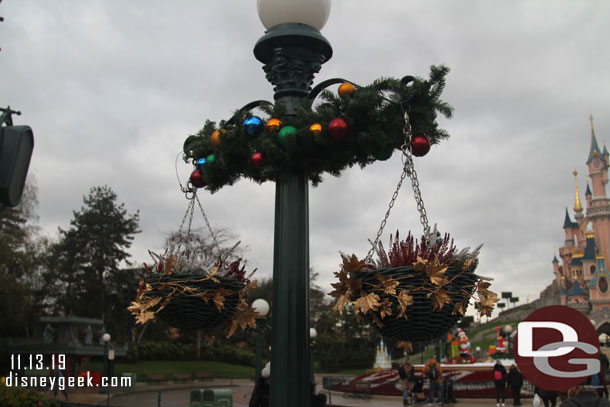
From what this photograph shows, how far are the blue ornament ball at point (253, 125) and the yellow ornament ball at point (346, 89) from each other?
0.64 meters

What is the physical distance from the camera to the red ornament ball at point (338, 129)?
3.52m

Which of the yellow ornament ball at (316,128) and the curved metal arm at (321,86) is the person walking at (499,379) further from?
the yellow ornament ball at (316,128)

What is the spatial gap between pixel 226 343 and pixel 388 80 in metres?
47.6

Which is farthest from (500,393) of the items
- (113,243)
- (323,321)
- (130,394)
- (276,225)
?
(323,321)

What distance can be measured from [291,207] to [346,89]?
0.89 meters

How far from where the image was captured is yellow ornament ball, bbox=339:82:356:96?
369 cm

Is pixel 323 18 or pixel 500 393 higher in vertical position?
pixel 323 18

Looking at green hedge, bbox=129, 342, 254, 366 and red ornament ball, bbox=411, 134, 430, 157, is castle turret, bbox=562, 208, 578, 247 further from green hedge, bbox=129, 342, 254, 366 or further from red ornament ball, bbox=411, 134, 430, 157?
red ornament ball, bbox=411, 134, 430, 157

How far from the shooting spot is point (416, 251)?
3.14 m

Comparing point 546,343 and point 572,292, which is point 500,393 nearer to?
point 546,343

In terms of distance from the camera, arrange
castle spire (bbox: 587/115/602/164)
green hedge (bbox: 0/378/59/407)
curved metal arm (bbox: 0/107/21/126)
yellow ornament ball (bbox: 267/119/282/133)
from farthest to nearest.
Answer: castle spire (bbox: 587/115/602/164) → green hedge (bbox: 0/378/59/407) → yellow ornament ball (bbox: 267/119/282/133) → curved metal arm (bbox: 0/107/21/126)

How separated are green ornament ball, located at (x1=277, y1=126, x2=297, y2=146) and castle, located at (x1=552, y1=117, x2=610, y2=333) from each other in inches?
2815

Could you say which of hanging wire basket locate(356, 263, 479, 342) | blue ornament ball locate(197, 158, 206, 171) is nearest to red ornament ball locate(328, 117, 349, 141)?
hanging wire basket locate(356, 263, 479, 342)

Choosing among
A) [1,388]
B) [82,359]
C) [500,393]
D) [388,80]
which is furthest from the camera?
[82,359]
